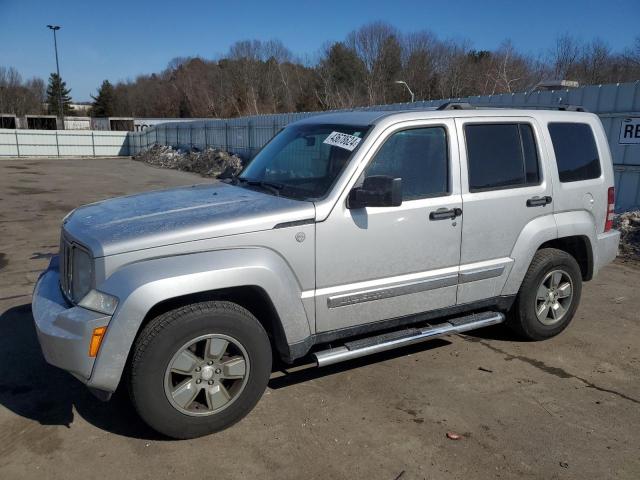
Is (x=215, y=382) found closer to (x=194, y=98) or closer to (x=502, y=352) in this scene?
(x=502, y=352)

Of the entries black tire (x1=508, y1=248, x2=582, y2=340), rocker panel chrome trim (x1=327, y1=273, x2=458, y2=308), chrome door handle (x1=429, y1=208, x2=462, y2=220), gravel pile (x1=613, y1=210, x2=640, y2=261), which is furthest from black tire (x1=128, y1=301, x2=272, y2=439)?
gravel pile (x1=613, y1=210, x2=640, y2=261)

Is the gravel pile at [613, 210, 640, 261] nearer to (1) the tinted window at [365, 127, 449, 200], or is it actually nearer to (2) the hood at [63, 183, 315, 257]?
(1) the tinted window at [365, 127, 449, 200]

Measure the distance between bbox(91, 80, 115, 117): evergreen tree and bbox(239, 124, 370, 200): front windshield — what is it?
88.5m

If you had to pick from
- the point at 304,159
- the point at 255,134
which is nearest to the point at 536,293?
the point at 304,159

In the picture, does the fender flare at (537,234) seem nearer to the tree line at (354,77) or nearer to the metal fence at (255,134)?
the metal fence at (255,134)

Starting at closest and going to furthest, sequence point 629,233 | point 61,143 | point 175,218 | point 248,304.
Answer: point 175,218 → point 248,304 → point 629,233 → point 61,143

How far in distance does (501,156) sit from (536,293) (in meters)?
1.27

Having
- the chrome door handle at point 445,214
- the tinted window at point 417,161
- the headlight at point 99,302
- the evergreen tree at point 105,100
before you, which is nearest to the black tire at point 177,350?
the headlight at point 99,302

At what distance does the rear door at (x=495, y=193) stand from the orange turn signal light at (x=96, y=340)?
102 inches

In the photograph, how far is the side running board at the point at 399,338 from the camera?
354cm

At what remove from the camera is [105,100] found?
280 ft

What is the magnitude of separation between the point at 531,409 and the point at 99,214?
325cm

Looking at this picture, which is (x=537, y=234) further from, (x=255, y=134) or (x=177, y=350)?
(x=255, y=134)

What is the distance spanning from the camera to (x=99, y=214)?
357 centimetres
